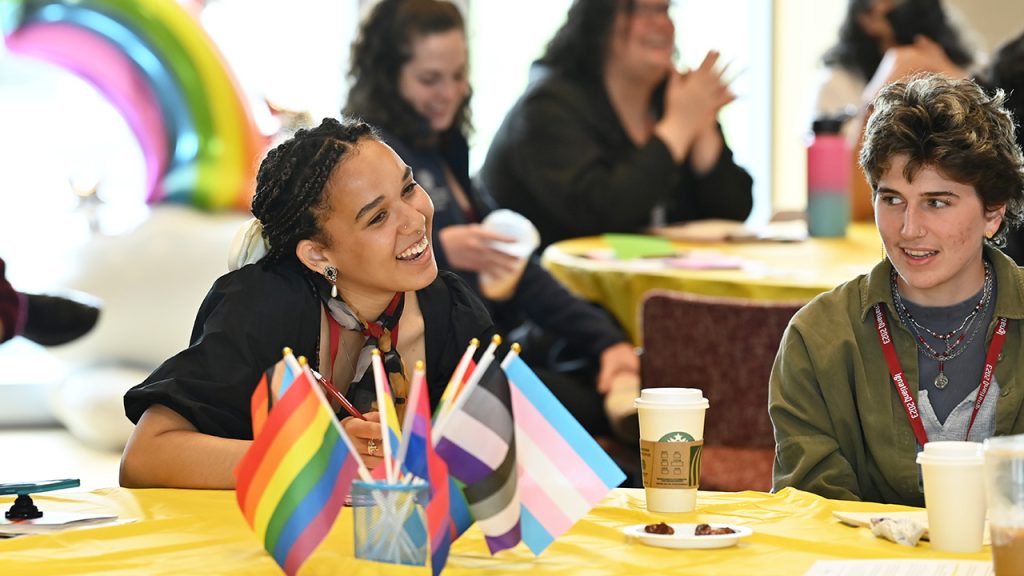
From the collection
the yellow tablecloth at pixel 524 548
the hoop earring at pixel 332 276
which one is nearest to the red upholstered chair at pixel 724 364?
the hoop earring at pixel 332 276

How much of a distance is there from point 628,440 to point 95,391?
1.90m

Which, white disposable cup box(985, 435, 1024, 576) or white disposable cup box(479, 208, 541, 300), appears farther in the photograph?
white disposable cup box(479, 208, 541, 300)

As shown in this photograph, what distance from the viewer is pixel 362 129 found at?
2.04m

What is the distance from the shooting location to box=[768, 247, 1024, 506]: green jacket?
1874mm

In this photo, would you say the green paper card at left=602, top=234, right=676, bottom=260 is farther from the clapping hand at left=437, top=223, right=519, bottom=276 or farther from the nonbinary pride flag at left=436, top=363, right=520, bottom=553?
the nonbinary pride flag at left=436, top=363, right=520, bottom=553

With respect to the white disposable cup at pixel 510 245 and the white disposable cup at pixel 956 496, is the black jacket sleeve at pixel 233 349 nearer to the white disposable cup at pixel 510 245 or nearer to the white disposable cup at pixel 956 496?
the white disposable cup at pixel 956 496

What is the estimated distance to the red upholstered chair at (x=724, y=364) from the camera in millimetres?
2746

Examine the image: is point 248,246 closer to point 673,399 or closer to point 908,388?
point 673,399

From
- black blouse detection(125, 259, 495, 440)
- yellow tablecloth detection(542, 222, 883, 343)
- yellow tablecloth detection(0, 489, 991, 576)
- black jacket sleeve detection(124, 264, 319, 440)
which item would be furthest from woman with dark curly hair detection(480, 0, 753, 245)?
yellow tablecloth detection(0, 489, 991, 576)

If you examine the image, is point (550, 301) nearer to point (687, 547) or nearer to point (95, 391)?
point (95, 391)

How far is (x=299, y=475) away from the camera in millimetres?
1345

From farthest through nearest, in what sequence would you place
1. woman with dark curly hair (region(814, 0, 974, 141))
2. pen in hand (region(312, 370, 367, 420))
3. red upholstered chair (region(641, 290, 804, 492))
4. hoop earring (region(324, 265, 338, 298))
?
woman with dark curly hair (region(814, 0, 974, 141))
red upholstered chair (region(641, 290, 804, 492))
hoop earring (region(324, 265, 338, 298))
pen in hand (region(312, 370, 367, 420))


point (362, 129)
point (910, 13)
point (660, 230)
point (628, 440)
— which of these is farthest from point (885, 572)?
point (910, 13)

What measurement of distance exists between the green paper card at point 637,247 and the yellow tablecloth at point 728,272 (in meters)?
0.04
